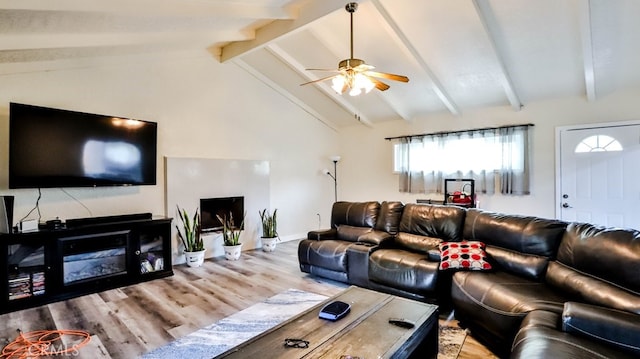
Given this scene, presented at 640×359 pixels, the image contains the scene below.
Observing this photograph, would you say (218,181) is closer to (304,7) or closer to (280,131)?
(280,131)

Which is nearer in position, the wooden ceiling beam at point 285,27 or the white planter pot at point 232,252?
the wooden ceiling beam at point 285,27

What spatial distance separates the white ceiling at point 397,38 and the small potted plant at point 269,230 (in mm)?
2665

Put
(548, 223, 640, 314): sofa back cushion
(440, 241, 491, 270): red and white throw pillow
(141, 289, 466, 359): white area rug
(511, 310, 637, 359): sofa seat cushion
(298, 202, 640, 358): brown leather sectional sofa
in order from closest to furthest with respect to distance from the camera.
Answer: (511, 310, 637, 359): sofa seat cushion → (298, 202, 640, 358): brown leather sectional sofa → (548, 223, 640, 314): sofa back cushion → (141, 289, 466, 359): white area rug → (440, 241, 491, 270): red and white throw pillow

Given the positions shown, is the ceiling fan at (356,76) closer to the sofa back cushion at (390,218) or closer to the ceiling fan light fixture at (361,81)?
the ceiling fan light fixture at (361,81)

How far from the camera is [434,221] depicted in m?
3.57

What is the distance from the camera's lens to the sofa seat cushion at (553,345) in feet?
4.95

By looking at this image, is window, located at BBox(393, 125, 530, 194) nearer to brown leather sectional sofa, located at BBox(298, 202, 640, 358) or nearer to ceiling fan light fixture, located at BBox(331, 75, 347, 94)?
brown leather sectional sofa, located at BBox(298, 202, 640, 358)

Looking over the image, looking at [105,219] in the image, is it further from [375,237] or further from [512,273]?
[512,273]

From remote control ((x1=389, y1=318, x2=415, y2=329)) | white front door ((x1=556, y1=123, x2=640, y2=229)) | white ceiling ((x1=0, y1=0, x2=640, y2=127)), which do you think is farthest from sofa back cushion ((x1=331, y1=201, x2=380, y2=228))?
white front door ((x1=556, y1=123, x2=640, y2=229))

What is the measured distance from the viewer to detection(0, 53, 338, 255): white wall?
12.3 ft

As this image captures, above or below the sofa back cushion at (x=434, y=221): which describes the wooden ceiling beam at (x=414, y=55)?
above

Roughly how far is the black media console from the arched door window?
5.88m

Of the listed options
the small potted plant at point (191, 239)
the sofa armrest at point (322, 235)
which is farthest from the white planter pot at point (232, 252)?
the sofa armrest at point (322, 235)

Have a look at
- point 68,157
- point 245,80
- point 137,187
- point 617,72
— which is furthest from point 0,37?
point 617,72
